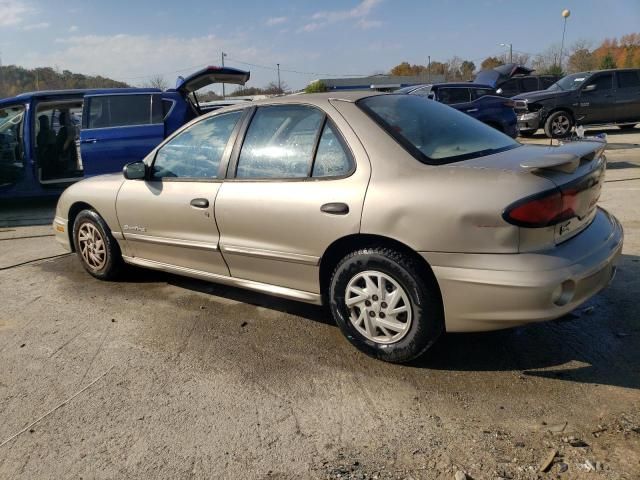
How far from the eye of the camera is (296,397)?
2844 millimetres

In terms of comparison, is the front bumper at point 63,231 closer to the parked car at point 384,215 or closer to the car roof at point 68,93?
the parked car at point 384,215

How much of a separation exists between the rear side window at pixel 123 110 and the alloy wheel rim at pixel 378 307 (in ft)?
19.5

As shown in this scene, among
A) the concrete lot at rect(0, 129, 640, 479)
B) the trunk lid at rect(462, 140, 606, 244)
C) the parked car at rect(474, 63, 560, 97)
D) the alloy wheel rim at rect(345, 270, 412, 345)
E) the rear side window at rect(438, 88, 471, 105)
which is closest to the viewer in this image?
the concrete lot at rect(0, 129, 640, 479)

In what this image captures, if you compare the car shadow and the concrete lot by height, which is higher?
the car shadow

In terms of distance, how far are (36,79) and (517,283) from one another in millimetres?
55956

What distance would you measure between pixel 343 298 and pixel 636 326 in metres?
1.88

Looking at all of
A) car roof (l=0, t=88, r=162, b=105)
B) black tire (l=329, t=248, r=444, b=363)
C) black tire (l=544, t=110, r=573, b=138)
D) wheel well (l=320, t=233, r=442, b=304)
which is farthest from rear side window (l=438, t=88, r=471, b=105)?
black tire (l=329, t=248, r=444, b=363)

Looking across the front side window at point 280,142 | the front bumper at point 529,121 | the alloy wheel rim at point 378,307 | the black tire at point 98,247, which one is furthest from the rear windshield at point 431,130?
the front bumper at point 529,121

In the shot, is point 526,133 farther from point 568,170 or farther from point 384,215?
point 384,215

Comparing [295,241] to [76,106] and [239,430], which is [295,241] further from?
[76,106]

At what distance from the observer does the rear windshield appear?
122 inches

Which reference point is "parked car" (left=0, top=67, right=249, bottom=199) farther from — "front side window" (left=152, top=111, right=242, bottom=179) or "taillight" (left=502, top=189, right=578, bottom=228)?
"taillight" (left=502, top=189, right=578, bottom=228)

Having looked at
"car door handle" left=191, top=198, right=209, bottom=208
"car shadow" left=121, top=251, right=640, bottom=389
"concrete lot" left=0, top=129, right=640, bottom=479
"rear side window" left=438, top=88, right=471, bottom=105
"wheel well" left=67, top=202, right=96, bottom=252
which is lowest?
"concrete lot" left=0, top=129, right=640, bottom=479

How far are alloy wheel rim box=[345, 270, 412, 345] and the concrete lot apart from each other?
0.70ft
